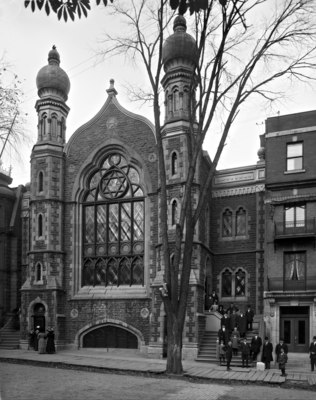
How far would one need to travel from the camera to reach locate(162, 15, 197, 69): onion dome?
27719 mm

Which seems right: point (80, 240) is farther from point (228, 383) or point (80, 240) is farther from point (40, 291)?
point (228, 383)

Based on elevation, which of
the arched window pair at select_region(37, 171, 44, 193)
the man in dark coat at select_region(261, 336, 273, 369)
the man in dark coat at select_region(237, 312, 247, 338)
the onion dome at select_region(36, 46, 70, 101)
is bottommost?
the man in dark coat at select_region(261, 336, 273, 369)

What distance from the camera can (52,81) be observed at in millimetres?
31578

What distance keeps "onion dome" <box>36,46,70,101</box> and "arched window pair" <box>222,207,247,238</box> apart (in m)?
11.6

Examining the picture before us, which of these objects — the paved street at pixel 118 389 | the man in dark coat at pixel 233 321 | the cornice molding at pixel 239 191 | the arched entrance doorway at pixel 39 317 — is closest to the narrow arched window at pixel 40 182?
the arched entrance doorway at pixel 39 317

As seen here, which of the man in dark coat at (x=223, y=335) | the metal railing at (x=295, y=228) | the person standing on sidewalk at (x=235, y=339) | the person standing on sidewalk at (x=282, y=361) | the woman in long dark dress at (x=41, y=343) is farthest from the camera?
the woman in long dark dress at (x=41, y=343)

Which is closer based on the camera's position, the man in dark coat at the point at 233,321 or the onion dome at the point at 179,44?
the man in dark coat at the point at 233,321

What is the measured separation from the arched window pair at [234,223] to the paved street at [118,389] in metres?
13.8

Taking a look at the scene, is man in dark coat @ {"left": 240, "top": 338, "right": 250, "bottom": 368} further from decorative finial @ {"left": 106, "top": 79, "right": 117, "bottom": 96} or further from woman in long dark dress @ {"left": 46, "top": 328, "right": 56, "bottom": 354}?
decorative finial @ {"left": 106, "top": 79, "right": 117, "bottom": 96}

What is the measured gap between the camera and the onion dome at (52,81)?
31.6 m

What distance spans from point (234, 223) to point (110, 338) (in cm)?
886

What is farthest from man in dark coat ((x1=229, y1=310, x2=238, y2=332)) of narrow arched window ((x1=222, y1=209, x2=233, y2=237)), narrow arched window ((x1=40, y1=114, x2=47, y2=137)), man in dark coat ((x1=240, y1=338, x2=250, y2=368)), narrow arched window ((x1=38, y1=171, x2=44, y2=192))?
narrow arched window ((x1=40, y1=114, x2=47, y2=137))

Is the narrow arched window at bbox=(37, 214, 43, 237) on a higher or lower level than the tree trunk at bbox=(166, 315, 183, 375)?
higher

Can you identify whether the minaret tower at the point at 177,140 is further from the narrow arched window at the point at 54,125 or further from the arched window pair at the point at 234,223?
the narrow arched window at the point at 54,125
